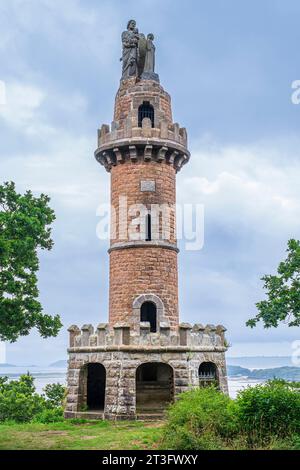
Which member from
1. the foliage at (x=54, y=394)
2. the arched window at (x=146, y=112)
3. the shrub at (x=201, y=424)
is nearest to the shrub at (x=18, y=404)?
the foliage at (x=54, y=394)

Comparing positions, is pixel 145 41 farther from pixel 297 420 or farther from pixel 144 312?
pixel 297 420

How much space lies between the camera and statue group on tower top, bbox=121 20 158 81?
2311 cm

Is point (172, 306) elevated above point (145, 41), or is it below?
below

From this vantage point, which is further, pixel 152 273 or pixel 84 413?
pixel 152 273

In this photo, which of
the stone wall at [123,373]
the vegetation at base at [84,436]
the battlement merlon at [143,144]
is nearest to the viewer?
the vegetation at base at [84,436]

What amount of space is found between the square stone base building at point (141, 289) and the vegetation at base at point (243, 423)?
4.67 meters

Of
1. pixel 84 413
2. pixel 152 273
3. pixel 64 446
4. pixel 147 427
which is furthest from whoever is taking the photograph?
pixel 152 273

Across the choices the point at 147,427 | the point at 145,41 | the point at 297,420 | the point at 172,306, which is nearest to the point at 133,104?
the point at 145,41

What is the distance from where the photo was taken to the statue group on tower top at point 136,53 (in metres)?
23.1

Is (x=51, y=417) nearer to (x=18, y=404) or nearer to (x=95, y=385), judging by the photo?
(x=95, y=385)

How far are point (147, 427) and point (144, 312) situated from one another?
5473mm

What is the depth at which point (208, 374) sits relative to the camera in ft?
68.1

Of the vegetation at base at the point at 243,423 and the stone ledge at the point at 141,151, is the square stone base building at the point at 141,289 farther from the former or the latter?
the vegetation at base at the point at 243,423
